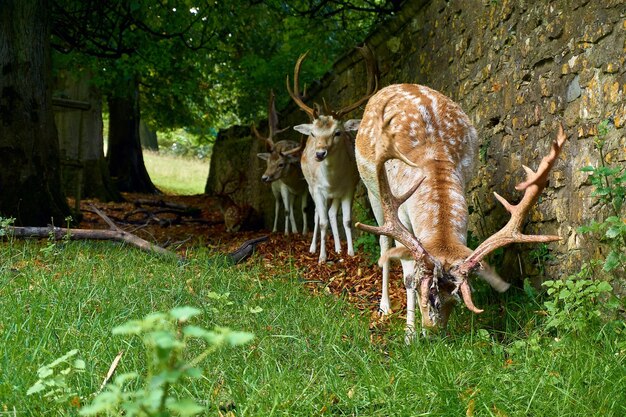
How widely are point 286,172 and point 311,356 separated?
6324 mm

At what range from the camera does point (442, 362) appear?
337 cm

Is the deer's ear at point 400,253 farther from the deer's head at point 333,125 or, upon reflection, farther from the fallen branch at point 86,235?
the deer's head at point 333,125

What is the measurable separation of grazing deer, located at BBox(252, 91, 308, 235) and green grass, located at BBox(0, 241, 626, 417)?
467 cm

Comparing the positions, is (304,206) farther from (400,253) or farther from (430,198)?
(400,253)

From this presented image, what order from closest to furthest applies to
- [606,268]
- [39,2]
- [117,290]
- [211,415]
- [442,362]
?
1. [211,415]
2. [442,362]
3. [606,268]
4. [117,290]
5. [39,2]

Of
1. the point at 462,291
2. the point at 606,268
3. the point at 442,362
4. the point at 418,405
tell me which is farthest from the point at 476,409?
the point at 606,268

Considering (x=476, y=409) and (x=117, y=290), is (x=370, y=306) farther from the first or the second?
(x=476, y=409)

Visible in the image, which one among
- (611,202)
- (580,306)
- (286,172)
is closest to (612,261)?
(580,306)

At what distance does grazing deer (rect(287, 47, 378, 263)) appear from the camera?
7664mm

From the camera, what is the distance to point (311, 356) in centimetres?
372

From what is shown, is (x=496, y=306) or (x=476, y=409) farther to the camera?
(x=496, y=306)

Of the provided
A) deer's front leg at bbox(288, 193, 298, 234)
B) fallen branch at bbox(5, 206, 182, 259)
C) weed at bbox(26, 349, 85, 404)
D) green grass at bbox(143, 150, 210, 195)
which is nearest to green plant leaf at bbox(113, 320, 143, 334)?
weed at bbox(26, 349, 85, 404)

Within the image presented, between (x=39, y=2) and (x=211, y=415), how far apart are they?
6600mm

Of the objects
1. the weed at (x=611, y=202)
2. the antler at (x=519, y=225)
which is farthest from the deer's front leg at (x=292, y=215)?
the weed at (x=611, y=202)
